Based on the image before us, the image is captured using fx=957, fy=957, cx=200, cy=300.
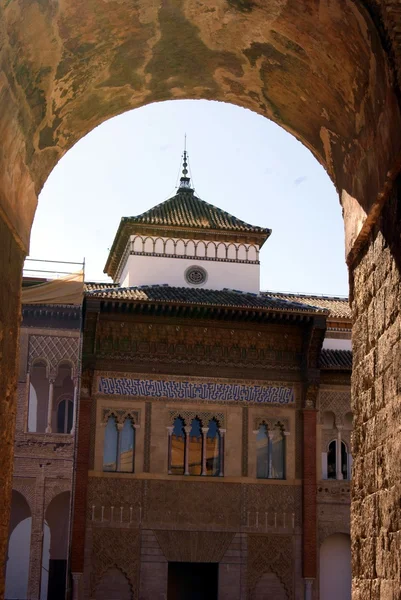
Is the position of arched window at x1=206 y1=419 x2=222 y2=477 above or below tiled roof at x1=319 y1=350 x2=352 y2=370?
below

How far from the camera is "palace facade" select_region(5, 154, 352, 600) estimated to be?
19.2m

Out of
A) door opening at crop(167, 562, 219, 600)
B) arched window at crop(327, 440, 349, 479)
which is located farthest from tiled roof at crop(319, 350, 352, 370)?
door opening at crop(167, 562, 219, 600)

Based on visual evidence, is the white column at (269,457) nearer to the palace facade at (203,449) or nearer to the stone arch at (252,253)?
the palace facade at (203,449)

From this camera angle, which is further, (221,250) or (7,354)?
(221,250)

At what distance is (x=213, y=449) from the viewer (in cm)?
2000

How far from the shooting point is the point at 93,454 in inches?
770

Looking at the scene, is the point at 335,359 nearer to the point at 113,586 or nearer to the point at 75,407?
the point at 75,407

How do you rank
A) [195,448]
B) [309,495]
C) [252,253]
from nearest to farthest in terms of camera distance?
[195,448]
[309,495]
[252,253]

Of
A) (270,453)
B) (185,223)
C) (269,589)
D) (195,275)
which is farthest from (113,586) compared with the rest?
(185,223)

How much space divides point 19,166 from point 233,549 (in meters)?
14.8

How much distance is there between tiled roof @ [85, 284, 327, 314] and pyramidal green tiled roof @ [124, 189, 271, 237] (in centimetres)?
176

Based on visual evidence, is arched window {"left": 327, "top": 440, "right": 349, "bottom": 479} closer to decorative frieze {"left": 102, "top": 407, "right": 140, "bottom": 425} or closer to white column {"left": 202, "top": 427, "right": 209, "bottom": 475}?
white column {"left": 202, "top": 427, "right": 209, "bottom": 475}

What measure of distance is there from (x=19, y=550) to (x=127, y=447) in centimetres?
306

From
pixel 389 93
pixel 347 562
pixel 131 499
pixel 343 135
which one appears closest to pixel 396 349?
pixel 389 93
